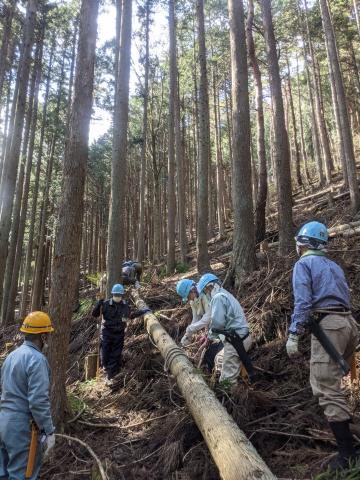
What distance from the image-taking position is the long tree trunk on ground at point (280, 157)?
356 inches

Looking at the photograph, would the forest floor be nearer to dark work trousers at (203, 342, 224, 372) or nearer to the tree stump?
the tree stump

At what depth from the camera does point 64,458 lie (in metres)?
4.75

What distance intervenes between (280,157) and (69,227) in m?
5.90

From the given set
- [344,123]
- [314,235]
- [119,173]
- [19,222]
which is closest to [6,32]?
[19,222]

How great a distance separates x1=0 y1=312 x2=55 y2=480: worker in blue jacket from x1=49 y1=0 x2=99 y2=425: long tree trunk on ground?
65.1 inches

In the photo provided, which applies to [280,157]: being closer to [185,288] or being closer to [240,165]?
[240,165]

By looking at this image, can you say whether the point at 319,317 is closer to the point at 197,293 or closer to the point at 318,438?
the point at 318,438

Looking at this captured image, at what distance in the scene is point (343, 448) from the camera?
3.15m

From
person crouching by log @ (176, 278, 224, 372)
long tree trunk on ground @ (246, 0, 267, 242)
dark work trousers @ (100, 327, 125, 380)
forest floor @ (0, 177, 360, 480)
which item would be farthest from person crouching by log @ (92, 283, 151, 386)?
long tree trunk on ground @ (246, 0, 267, 242)

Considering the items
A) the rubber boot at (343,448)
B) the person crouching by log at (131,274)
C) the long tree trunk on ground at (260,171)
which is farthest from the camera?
the person crouching by log at (131,274)

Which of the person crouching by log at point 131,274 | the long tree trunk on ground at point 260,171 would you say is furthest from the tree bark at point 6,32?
the long tree trunk on ground at point 260,171

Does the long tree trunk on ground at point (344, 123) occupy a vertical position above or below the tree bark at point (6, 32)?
below

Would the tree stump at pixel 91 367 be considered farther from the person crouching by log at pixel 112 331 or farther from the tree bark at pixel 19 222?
the tree bark at pixel 19 222

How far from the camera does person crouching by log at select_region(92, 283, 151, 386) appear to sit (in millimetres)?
7755
